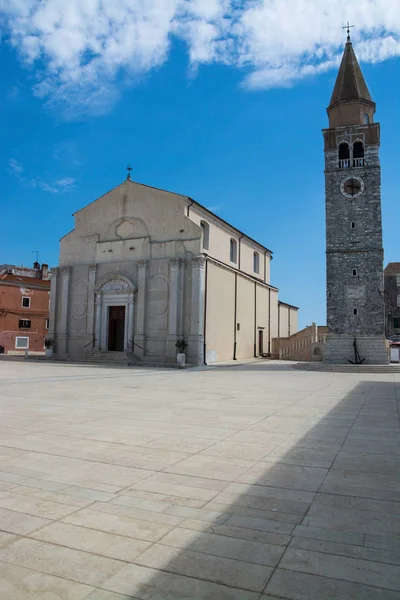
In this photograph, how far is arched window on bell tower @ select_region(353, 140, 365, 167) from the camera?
103 feet

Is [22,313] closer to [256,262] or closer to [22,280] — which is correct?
[22,280]

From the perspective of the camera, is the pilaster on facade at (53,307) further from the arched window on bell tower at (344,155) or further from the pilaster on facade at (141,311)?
the arched window on bell tower at (344,155)

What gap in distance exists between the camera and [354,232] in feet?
101

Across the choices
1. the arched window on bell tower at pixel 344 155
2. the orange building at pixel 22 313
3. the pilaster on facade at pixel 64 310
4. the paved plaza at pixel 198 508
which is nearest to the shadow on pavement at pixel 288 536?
the paved plaza at pixel 198 508

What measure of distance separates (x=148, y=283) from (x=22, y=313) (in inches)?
773

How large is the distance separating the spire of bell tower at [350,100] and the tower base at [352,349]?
1505 centimetres

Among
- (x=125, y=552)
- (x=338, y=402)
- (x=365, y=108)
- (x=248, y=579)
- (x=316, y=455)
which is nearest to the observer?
(x=248, y=579)

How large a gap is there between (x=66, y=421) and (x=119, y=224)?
87.2 ft

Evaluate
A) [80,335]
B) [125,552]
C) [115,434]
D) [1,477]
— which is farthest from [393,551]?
[80,335]

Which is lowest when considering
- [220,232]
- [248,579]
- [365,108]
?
[248,579]

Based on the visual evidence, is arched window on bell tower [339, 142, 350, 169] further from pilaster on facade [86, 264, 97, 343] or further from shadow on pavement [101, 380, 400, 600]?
shadow on pavement [101, 380, 400, 600]

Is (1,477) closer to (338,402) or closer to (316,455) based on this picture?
(316,455)

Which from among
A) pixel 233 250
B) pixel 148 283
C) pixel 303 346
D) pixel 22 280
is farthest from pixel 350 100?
pixel 22 280

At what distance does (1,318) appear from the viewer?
140 feet
